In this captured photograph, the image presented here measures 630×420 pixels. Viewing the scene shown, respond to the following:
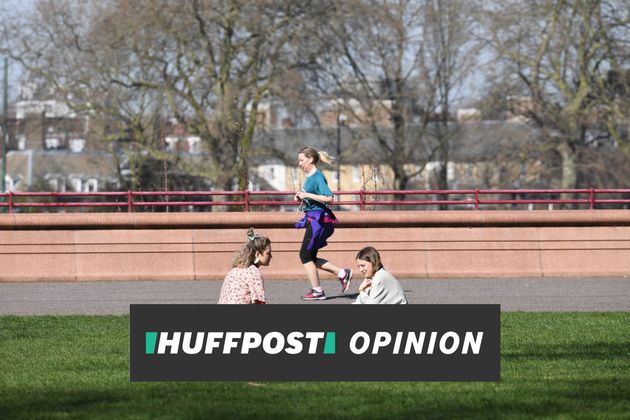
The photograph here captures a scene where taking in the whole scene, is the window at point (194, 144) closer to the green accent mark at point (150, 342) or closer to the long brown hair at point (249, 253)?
the long brown hair at point (249, 253)

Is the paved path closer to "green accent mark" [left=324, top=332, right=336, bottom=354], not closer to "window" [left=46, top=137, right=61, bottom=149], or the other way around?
"green accent mark" [left=324, top=332, right=336, bottom=354]

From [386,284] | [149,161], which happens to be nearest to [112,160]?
[149,161]

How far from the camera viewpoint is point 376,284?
9422 mm

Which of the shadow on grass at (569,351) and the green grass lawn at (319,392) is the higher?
the green grass lawn at (319,392)

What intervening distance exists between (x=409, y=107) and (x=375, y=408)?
3715 centimetres

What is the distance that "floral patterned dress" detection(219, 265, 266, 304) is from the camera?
Result: 30.3ft

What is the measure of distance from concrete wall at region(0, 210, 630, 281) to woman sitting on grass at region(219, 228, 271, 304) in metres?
8.42

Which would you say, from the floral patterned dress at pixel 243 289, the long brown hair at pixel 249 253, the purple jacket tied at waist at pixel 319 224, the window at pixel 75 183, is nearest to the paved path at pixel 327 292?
the purple jacket tied at waist at pixel 319 224

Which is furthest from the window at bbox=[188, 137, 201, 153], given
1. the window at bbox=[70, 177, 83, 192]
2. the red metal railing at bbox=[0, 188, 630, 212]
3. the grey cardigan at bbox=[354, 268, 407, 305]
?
the grey cardigan at bbox=[354, 268, 407, 305]

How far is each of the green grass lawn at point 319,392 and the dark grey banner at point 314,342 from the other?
0.60ft

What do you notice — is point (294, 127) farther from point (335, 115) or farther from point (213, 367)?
point (213, 367)

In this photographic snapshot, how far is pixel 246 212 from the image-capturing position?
→ 1820 centimetres

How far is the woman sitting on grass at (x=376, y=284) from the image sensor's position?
30.7 ft

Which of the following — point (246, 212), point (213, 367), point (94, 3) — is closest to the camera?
point (213, 367)
